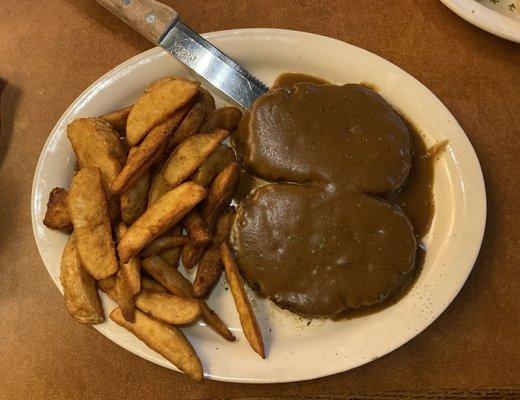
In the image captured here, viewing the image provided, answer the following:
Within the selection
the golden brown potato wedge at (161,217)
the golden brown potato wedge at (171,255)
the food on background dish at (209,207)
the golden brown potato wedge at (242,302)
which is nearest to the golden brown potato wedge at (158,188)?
the food on background dish at (209,207)

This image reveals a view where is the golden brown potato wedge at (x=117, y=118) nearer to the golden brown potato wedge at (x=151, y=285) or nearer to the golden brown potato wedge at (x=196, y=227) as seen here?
the golden brown potato wedge at (x=196, y=227)

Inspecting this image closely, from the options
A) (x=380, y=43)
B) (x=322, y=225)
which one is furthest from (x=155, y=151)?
(x=380, y=43)

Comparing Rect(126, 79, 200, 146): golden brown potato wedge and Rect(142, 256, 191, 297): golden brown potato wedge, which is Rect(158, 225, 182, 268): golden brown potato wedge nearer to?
Rect(142, 256, 191, 297): golden brown potato wedge

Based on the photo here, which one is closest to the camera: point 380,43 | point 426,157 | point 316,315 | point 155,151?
point 155,151

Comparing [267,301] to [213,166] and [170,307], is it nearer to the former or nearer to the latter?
[170,307]

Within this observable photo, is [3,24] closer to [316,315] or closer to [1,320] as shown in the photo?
[1,320]
